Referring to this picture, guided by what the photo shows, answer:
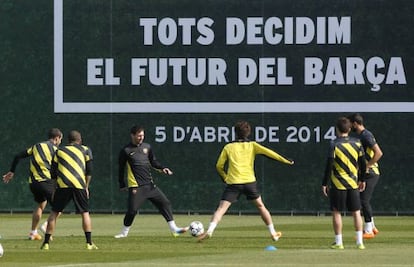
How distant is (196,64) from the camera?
33.2 meters

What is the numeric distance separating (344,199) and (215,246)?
216cm

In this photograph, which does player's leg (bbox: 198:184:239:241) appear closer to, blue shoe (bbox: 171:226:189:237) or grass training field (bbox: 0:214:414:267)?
grass training field (bbox: 0:214:414:267)

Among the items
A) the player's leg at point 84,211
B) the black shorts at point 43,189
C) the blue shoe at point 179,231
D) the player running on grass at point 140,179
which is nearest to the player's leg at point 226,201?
the blue shoe at point 179,231

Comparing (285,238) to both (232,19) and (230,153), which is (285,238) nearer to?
(230,153)

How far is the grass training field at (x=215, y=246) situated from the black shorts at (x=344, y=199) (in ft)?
2.02

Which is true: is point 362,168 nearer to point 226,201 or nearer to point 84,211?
point 226,201

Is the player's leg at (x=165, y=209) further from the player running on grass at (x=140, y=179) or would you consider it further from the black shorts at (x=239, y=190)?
the black shorts at (x=239, y=190)

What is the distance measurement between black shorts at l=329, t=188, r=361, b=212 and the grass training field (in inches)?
24.3

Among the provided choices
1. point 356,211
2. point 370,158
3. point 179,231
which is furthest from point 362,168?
point 179,231

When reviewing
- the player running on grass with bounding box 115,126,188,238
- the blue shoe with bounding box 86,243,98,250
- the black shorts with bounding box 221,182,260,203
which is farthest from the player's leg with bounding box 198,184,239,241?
the blue shoe with bounding box 86,243,98,250

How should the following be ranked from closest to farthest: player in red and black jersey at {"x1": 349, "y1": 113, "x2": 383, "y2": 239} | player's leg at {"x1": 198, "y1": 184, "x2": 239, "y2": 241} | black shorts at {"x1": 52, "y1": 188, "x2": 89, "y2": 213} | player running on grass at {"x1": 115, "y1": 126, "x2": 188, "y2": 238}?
black shorts at {"x1": 52, "y1": 188, "x2": 89, "y2": 213} < player's leg at {"x1": 198, "y1": 184, "x2": 239, "y2": 241} < player in red and black jersey at {"x1": 349, "y1": 113, "x2": 383, "y2": 239} < player running on grass at {"x1": 115, "y1": 126, "x2": 188, "y2": 238}

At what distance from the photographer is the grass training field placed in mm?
19047

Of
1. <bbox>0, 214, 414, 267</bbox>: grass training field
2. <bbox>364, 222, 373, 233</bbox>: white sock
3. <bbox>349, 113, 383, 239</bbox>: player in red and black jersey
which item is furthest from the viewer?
<bbox>364, 222, 373, 233</bbox>: white sock

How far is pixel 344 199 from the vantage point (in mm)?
21672
